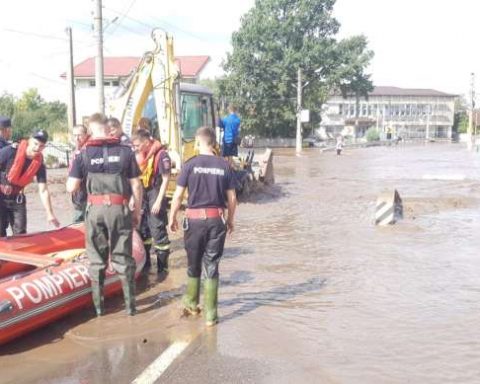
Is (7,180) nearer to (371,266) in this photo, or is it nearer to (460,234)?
(371,266)

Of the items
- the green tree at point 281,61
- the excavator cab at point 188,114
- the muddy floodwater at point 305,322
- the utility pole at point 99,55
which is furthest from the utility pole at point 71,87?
the green tree at point 281,61

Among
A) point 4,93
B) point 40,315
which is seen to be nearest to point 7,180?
point 40,315

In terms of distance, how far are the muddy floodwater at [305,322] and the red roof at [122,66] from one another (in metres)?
46.0

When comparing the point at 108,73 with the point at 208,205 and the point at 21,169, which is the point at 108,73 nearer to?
the point at 21,169

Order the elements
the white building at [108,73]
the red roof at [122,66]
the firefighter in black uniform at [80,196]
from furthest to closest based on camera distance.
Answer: the red roof at [122,66] → the white building at [108,73] → the firefighter in black uniform at [80,196]

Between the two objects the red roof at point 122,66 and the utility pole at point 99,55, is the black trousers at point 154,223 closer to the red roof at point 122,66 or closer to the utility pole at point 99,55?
the utility pole at point 99,55

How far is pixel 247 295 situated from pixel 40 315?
7.83ft

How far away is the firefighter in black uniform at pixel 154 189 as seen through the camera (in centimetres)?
744

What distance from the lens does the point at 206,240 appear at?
19.1 ft

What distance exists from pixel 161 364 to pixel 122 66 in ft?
176

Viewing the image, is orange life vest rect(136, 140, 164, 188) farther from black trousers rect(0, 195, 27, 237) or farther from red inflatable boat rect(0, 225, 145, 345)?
black trousers rect(0, 195, 27, 237)

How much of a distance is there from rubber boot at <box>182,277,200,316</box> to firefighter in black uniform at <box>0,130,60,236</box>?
233cm

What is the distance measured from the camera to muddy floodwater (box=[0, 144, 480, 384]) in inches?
187

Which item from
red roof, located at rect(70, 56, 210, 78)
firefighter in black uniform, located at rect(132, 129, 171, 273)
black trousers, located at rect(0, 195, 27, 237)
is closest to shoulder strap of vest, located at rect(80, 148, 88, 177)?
firefighter in black uniform, located at rect(132, 129, 171, 273)
